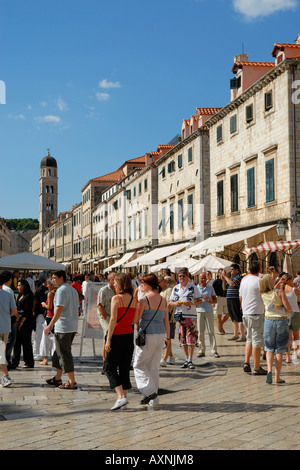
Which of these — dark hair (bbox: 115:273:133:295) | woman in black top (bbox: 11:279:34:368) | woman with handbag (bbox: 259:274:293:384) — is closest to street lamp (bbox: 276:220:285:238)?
woman with handbag (bbox: 259:274:293:384)

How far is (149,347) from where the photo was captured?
7223mm

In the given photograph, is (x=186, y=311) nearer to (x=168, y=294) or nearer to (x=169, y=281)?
(x=168, y=294)

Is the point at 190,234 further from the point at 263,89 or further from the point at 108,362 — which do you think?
the point at 108,362

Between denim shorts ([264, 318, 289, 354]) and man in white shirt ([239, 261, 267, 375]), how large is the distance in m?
0.55

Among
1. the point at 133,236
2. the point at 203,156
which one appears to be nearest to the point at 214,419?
the point at 203,156

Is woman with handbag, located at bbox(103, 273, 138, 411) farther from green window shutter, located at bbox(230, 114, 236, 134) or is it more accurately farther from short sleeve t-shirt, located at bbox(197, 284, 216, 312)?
green window shutter, located at bbox(230, 114, 236, 134)

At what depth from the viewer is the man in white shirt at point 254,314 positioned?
931 centimetres

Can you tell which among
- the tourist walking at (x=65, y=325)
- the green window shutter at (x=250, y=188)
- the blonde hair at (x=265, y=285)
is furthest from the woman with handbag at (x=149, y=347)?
the green window shutter at (x=250, y=188)

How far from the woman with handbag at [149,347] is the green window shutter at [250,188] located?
670 inches

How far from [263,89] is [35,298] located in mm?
15194

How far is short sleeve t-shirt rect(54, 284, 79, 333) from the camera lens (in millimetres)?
8453

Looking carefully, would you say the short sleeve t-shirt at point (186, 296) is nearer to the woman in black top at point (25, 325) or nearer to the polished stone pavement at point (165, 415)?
the polished stone pavement at point (165, 415)

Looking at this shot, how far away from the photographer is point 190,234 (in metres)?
32.4
